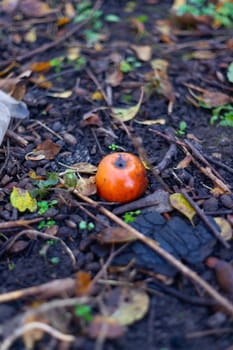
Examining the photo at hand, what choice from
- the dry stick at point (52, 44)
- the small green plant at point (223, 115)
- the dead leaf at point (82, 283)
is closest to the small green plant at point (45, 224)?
the dead leaf at point (82, 283)

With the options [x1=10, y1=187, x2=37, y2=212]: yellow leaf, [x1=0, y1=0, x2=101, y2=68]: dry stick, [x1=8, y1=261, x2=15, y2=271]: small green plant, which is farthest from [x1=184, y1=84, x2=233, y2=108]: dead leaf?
[x1=8, y1=261, x2=15, y2=271]: small green plant

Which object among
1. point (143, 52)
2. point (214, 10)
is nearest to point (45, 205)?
point (143, 52)

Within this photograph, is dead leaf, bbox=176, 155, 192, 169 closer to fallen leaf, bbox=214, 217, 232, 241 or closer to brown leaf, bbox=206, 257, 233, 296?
fallen leaf, bbox=214, 217, 232, 241

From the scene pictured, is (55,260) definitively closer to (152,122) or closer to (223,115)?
(152,122)

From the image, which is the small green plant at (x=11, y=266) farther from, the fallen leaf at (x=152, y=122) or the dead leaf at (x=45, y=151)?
the fallen leaf at (x=152, y=122)

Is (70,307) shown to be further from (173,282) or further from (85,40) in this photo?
(85,40)

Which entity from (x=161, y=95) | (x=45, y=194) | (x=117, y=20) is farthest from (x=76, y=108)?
(x=117, y=20)

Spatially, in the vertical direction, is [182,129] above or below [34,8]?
below
